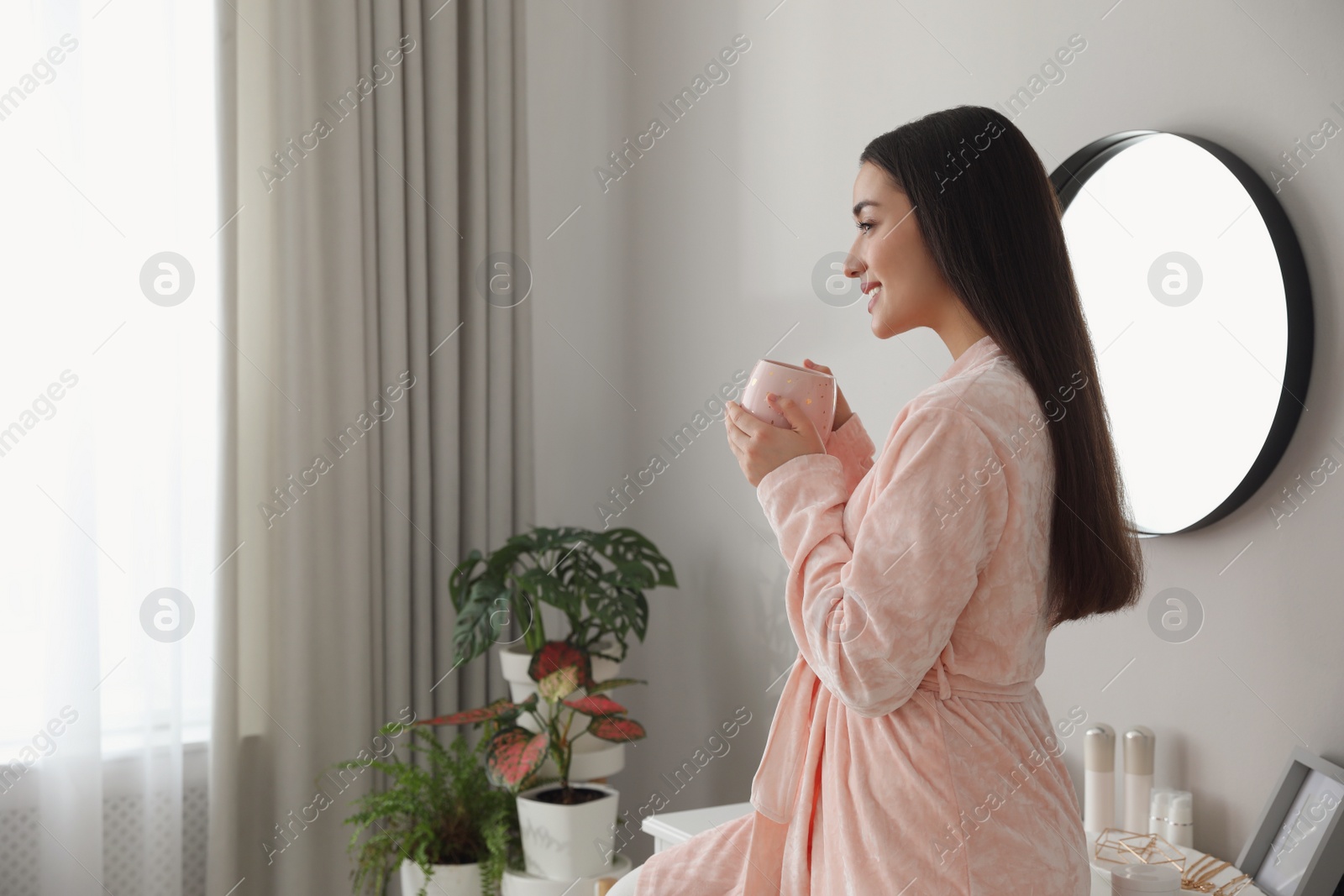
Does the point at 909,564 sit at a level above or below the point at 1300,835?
above

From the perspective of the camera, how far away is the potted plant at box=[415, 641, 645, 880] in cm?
194

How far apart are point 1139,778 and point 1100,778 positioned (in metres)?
0.05

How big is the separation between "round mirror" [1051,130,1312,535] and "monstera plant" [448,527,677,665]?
1023mm

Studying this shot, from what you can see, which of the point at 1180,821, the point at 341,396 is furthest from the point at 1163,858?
the point at 341,396

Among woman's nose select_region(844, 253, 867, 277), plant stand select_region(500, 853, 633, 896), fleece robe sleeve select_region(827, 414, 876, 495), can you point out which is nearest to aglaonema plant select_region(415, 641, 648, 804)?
plant stand select_region(500, 853, 633, 896)

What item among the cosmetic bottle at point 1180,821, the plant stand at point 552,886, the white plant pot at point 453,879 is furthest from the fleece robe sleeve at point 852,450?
the white plant pot at point 453,879

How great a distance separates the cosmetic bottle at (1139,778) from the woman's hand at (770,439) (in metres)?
0.70

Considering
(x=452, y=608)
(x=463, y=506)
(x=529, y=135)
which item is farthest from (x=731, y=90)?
(x=452, y=608)

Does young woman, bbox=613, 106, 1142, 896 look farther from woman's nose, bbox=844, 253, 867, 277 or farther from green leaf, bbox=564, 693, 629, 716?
green leaf, bbox=564, 693, 629, 716

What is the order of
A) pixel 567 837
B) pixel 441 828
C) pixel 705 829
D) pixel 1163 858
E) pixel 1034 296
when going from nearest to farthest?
1. pixel 1034 296
2. pixel 1163 858
3. pixel 705 829
4. pixel 567 837
5. pixel 441 828

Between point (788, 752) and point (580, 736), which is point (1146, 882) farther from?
point (580, 736)

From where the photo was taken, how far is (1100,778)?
1.43 meters

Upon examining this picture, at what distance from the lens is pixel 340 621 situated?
7.72 feet

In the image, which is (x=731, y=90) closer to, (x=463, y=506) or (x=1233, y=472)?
(x=463, y=506)
